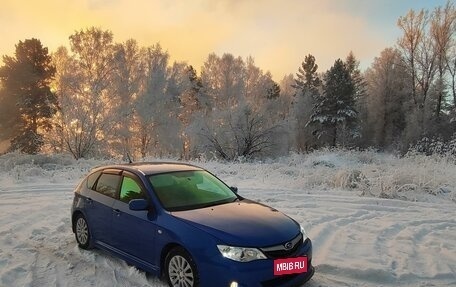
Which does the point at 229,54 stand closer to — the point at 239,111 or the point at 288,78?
the point at 239,111

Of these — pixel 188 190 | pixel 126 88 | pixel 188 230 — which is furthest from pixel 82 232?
pixel 126 88

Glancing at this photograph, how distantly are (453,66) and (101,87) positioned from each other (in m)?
35.0

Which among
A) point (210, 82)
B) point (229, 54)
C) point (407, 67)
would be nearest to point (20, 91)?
point (210, 82)

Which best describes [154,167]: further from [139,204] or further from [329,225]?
[329,225]

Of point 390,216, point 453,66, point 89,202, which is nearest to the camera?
point 89,202

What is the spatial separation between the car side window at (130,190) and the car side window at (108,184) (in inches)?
8.1

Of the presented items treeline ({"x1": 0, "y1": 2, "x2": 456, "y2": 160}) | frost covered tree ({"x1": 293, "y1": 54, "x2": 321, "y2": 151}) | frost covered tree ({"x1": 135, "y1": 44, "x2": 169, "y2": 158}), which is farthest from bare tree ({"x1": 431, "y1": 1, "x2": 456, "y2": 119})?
frost covered tree ({"x1": 135, "y1": 44, "x2": 169, "y2": 158})

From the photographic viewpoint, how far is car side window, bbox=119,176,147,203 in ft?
19.8

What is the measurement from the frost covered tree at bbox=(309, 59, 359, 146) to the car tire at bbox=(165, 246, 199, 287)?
43809 millimetres

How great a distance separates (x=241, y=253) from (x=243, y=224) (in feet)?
1.75

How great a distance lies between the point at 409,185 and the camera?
40.7 ft

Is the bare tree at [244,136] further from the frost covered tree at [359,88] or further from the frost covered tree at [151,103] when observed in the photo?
the frost covered tree at [359,88]

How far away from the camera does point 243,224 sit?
16.7 ft

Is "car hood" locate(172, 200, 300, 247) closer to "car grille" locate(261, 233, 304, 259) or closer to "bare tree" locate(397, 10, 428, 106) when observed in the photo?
"car grille" locate(261, 233, 304, 259)
